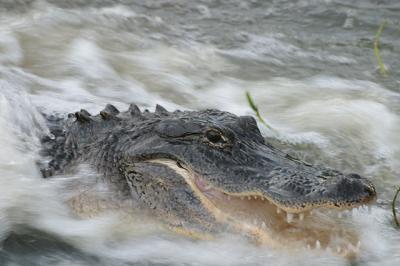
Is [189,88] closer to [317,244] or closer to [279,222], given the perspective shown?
[279,222]

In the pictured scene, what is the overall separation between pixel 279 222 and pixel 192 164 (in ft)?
2.06

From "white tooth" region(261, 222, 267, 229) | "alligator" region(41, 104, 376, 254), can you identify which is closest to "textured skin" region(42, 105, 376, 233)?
"alligator" region(41, 104, 376, 254)

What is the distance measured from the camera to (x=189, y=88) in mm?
7434

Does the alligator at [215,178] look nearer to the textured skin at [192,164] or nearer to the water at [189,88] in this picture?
the textured skin at [192,164]

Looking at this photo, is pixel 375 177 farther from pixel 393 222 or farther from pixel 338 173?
pixel 338 173

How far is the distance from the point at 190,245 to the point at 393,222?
1301 millimetres

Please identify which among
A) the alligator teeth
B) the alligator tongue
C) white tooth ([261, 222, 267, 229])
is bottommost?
the alligator teeth

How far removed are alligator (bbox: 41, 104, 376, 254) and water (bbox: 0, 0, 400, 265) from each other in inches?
4.5

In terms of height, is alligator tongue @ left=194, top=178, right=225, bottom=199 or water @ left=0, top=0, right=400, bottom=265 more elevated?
water @ left=0, top=0, right=400, bottom=265

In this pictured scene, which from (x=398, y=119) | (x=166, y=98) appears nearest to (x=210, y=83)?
(x=166, y=98)

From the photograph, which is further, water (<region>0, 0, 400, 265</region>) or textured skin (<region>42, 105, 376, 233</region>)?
water (<region>0, 0, 400, 265</region>)

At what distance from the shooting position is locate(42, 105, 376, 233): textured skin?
4.26 metres

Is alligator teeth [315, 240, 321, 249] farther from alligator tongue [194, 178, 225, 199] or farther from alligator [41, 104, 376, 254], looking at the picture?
alligator tongue [194, 178, 225, 199]

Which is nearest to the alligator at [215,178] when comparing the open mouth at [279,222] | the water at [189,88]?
the open mouth at [279,222]
